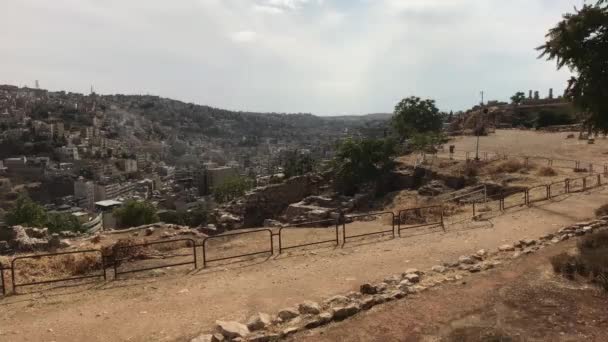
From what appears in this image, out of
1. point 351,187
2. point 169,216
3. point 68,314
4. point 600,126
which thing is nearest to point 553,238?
point 600,126

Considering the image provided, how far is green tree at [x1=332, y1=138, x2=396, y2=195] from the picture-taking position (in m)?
35.0

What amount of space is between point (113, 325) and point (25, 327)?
166cm

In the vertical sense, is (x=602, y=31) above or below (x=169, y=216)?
above

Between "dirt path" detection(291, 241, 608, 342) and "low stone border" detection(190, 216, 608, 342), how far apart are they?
7.3 inches

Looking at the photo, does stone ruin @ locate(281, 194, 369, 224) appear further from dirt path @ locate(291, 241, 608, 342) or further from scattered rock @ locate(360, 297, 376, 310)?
scattered rock @ locate(360, 297, 376, 310)

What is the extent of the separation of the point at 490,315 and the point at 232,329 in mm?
4583

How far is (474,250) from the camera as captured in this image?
13148 mm

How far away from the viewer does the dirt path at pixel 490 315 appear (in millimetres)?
7551

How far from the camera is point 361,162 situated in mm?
34938

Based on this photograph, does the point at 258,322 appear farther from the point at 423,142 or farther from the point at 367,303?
the point at 423,142

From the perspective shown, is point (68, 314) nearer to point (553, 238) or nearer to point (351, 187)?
point (553, 238)

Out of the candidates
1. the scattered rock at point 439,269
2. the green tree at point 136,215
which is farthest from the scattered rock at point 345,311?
the green tree at point 136,215

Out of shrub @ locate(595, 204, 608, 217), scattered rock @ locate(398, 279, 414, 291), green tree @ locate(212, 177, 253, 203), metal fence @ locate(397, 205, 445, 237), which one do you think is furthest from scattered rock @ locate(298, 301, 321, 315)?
green tree @ locate(212, 177, 253, 203)

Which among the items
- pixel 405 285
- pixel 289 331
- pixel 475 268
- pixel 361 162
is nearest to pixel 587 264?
pixel 475 268
